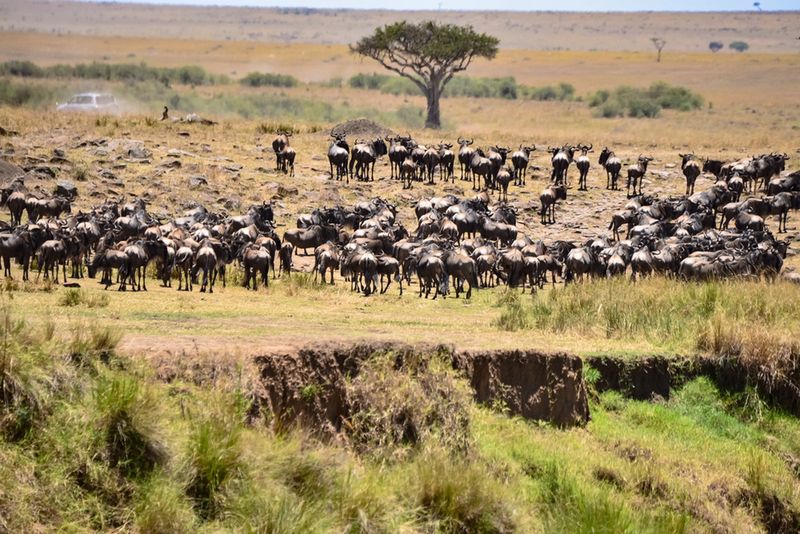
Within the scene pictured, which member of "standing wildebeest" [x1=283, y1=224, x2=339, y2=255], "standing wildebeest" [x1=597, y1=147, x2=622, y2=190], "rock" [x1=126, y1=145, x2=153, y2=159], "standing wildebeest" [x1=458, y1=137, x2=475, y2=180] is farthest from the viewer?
"standing wildebeest" [x1=458, y1=137, x2=475, y2=180]

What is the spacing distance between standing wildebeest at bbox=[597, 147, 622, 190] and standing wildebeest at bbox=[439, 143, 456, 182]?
591 centimetres

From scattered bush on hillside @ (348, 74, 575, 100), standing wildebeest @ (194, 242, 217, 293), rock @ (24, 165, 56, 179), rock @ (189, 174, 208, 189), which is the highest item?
scattered bush on hillside @ (348, 74, 575, 100)

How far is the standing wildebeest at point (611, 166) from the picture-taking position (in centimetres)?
4153

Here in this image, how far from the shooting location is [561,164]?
41281mm

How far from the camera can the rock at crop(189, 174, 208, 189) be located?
3653cm

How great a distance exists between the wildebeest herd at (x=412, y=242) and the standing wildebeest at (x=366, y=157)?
14 centimetres

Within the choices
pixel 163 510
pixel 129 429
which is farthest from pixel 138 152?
pixel 163 510

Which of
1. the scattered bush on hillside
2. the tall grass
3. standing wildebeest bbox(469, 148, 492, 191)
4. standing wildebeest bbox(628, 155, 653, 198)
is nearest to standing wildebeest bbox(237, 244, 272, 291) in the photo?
the tall grass

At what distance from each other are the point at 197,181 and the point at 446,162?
33.1 ft

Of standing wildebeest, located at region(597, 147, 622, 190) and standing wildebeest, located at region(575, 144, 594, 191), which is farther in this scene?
standing wildebeest, located at region(597, 147, 622, 190)

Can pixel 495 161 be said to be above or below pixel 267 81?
below

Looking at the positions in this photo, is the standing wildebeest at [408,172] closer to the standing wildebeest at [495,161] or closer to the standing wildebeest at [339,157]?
the standing wildebeest at [339,157]

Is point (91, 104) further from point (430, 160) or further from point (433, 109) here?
point (430, 160)

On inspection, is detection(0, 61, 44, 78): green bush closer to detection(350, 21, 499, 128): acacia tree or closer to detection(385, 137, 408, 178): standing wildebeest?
detection(350, 21, 499, 128): acacia tree
